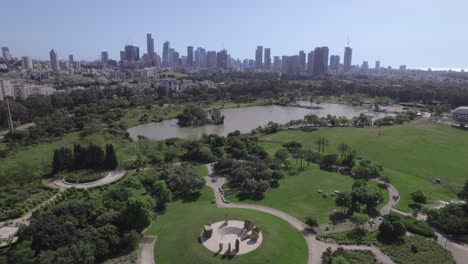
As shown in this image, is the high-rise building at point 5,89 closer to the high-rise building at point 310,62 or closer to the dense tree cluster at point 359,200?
the dense tree cluster at point 359,200

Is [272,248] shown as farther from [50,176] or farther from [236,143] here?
[50,176]

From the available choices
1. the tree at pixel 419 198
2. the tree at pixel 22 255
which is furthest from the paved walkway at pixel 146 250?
the tree at pixel 419 198

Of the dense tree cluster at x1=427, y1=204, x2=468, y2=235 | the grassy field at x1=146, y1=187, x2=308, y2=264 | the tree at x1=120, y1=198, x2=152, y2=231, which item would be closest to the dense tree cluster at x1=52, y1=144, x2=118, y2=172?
the grassy field at x1=146, y1=187, x2=308, y2=264

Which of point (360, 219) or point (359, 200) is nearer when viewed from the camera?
point (360, 219)

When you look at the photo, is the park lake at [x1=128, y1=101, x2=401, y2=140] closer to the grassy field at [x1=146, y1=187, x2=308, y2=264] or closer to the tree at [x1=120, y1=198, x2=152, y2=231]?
the grassy field at [x1=146, y1=187, x2=308, y2=264]

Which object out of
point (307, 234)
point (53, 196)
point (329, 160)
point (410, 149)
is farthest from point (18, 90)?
point (410, 149)

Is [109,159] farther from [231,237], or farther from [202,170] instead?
[231,237]
